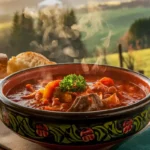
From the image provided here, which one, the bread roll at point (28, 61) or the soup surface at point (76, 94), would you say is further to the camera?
the bread roll at point (28, 61)

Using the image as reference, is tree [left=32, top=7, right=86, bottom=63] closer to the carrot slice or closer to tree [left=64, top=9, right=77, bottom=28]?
tree [left=64, top=9, right=77, bottom=28]

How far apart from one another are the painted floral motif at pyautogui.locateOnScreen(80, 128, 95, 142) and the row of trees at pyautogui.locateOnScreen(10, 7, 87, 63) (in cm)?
102

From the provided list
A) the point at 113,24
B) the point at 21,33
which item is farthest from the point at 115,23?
the point at 21,33

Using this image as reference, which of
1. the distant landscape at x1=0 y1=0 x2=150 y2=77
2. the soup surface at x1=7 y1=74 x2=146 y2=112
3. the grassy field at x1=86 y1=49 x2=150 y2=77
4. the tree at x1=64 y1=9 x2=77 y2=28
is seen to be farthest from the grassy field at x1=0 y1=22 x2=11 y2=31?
the soup surface at x1=7 y1=74 x2=146 y2=112

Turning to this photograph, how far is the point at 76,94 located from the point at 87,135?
0.20m

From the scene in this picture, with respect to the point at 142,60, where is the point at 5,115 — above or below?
above

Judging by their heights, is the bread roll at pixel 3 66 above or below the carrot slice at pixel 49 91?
below

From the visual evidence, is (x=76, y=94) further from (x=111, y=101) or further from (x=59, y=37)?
(x=59, y=37)

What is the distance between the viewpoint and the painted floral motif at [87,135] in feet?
2.71

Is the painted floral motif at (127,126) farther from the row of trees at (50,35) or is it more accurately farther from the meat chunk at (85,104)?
the row of trees at (50,35)

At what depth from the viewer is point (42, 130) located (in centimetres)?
85

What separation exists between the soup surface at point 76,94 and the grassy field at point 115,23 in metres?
0.75

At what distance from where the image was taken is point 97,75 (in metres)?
1.23

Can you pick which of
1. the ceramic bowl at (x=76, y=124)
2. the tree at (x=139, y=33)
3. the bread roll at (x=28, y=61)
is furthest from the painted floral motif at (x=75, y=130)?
the tree at (x=139, y=33)
